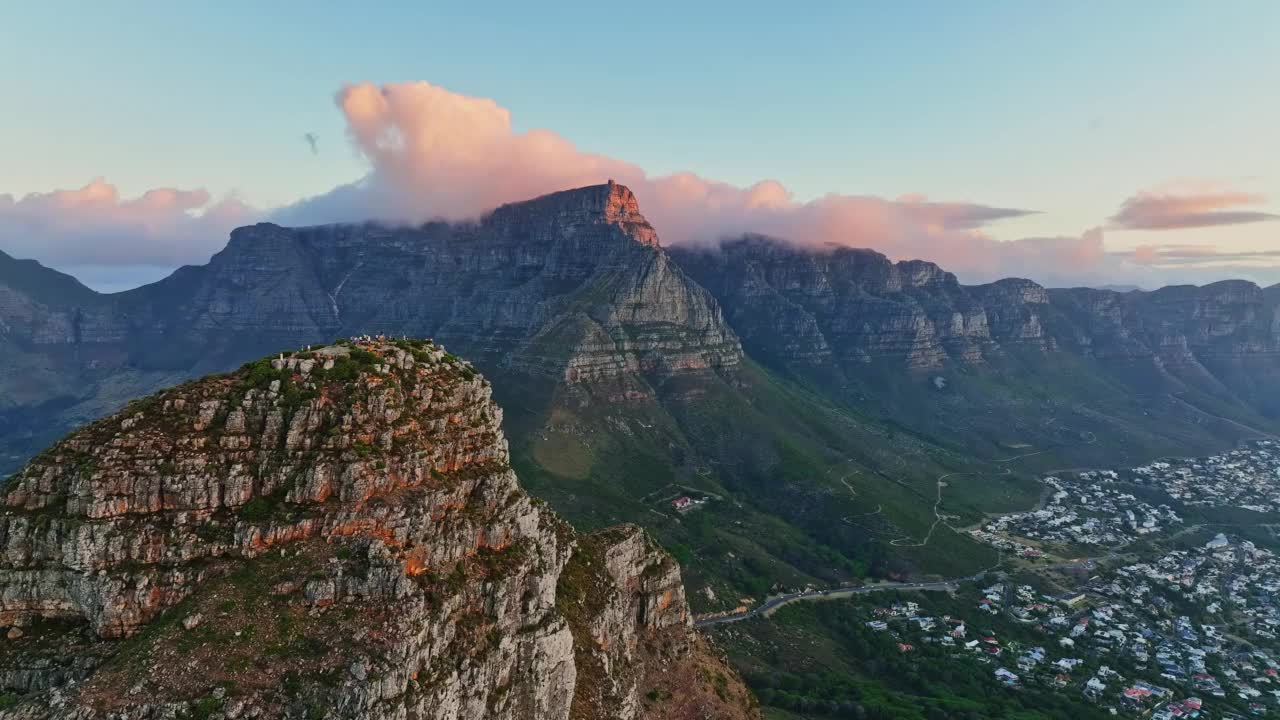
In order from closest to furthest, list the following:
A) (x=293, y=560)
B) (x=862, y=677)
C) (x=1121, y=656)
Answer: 1. (x=293, y=560)
2. (x=862, y=677)
3. (x=1121, y=656)

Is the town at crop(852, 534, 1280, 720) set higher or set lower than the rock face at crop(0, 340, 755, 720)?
lower

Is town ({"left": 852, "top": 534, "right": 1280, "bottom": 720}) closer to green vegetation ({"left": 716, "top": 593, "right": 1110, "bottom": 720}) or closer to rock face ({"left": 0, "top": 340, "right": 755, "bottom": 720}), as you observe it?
green vegetation ({"left": 716, "top": 593, "right": 1110, "bottom": 720})

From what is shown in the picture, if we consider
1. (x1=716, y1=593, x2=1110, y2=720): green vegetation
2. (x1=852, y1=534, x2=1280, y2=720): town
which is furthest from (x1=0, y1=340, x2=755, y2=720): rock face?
(x1=852, y1=534, x2=1280, y2=720): town

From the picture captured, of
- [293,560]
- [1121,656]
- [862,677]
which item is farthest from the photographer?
[1121,656]

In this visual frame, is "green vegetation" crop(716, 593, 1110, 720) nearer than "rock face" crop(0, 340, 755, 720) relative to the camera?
No

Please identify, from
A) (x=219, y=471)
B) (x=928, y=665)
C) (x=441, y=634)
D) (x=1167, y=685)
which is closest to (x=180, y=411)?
(x=219, y=471)

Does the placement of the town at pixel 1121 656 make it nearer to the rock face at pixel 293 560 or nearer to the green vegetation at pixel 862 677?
the green vegetation at pixel 862 677

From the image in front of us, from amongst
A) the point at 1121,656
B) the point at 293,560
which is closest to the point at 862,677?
the point at 1121,656

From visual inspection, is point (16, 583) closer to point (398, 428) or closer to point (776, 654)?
point (398, 428)

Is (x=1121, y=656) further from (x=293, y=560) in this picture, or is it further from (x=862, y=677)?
(x=293, y=560)
